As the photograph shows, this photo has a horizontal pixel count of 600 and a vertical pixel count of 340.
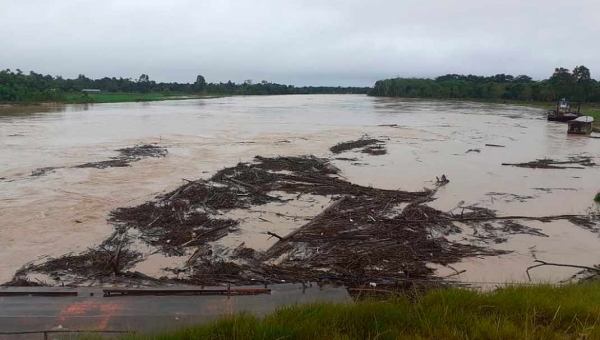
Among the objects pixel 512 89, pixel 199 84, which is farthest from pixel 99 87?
pixel 512 89

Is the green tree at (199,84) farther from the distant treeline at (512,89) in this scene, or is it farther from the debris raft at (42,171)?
the debris raft at (42,171)

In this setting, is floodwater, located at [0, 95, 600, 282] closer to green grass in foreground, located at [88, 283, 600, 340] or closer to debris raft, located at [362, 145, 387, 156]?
debris raft, located at [362, 145, 387, 156]

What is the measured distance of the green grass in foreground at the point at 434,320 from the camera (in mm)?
2936

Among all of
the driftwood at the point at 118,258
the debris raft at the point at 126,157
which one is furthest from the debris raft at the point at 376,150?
the driftwood at the point at 118,258

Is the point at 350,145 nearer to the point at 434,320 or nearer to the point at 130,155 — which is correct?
the point at 130,155

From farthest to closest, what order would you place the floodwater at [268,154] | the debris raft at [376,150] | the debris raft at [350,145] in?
the debris raft at [350,145] < the debris raft at [376,150] < the floodwater at [268,154]

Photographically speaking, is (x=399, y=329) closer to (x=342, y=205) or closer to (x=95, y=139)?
(x=342, y=205)

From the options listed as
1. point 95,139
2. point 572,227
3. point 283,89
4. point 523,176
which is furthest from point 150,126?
point 283,89

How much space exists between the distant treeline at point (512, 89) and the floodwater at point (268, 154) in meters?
38.1

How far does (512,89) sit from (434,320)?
8220 cm

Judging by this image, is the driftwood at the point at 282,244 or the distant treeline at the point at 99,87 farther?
the distant treeline at the point at 99,87

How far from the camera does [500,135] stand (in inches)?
1142

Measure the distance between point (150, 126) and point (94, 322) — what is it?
94.4 ft

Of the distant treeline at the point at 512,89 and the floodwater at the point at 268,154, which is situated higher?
the distant treeline at the point at 512,89
